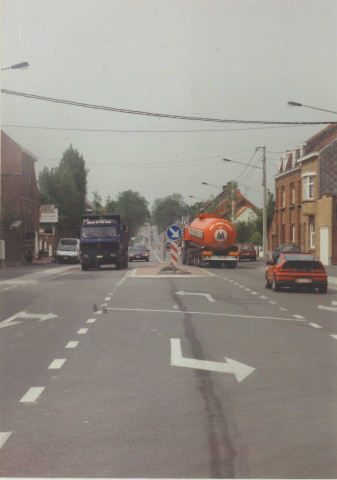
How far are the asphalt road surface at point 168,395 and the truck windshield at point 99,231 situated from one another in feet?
82.0

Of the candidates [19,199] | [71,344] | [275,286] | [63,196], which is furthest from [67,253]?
[71,344]

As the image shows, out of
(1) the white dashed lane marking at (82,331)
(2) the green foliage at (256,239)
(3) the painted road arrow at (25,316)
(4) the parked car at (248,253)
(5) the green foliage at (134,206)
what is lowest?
(3) the painted road arrow at (25,316)

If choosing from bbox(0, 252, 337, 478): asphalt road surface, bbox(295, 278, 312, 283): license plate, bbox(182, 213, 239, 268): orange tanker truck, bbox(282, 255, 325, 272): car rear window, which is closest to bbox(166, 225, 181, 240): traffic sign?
bbox(282, 255, 325, 272): car rear window

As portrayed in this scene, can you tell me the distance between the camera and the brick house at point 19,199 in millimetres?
48719

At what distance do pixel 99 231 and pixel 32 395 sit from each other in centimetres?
3357

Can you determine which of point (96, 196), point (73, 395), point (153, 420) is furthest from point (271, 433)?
point (96, 196)

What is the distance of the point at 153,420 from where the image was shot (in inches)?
249

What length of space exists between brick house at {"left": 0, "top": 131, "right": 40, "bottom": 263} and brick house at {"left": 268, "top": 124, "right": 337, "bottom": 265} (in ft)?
69.1

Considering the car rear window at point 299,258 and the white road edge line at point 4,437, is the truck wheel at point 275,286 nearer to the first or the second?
the car rear window at point 299,258

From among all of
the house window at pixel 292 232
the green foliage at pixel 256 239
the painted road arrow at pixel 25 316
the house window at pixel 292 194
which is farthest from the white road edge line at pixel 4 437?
the green foliage at pixel 256 239

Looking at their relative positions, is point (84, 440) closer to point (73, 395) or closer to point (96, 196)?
point (73, 395)

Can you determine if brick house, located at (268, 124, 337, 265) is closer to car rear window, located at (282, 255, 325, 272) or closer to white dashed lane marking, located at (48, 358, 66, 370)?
car rear window, located at (282, 255, 325, 272)

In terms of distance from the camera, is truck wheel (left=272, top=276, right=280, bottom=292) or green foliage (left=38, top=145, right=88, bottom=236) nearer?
truck wheel (left=272, top=276, right=280, bottom=292)

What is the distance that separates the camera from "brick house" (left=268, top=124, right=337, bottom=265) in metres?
51.3
